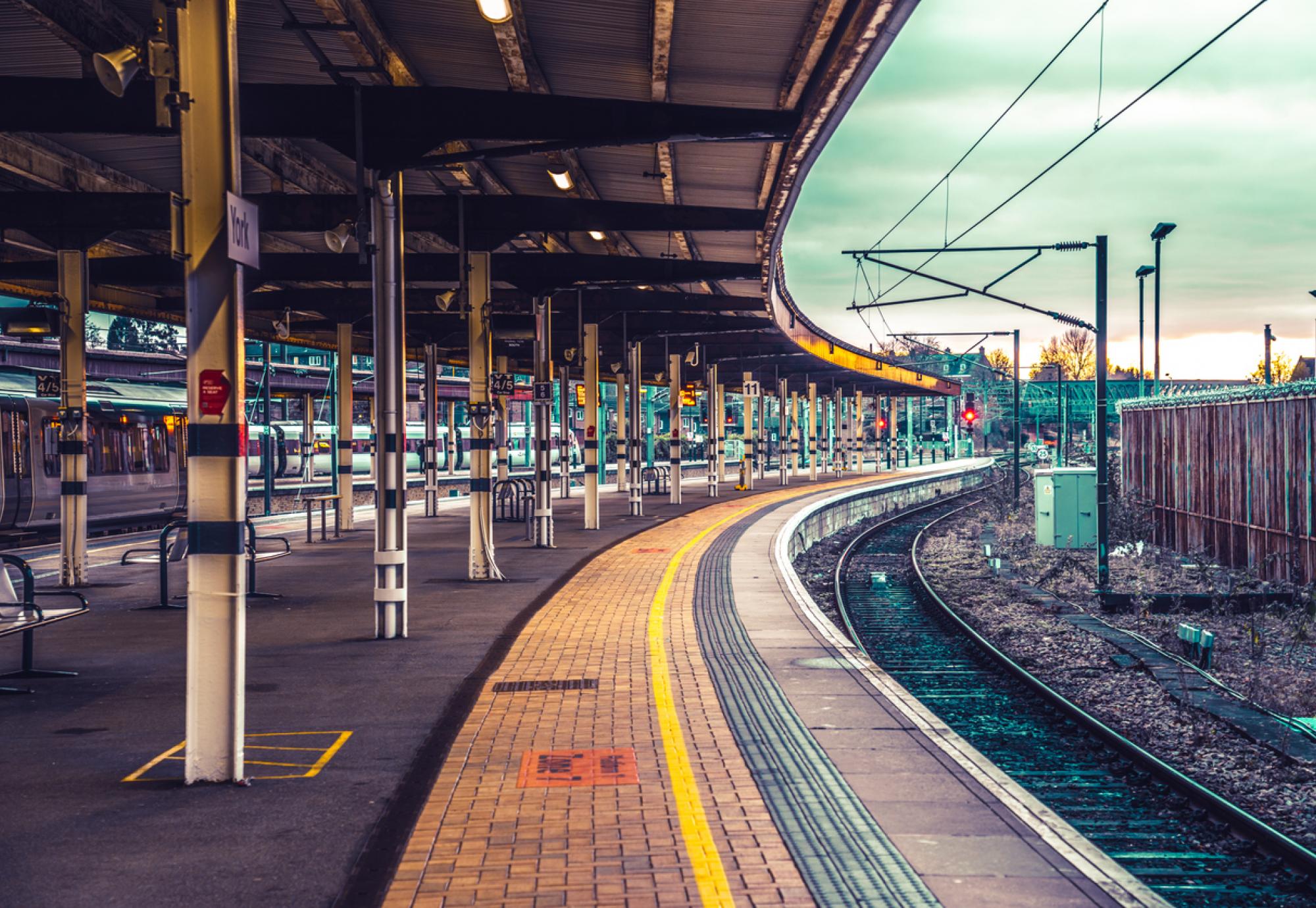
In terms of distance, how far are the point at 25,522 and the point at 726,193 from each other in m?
17.0

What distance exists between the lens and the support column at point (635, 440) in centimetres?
3191

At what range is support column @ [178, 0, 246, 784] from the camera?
6578mm

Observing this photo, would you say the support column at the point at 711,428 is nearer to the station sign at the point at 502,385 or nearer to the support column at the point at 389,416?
the station sign at the point at 502,385

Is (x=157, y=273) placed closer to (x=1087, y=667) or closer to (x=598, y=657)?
(x=598, y=657)

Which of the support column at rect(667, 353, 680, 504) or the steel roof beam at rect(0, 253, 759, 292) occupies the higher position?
the steel roof beam at rect(0, 253, 759, 292)

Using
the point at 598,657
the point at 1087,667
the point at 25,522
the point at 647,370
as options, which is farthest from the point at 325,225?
the point at 647,370

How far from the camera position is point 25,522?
2459 centimetres

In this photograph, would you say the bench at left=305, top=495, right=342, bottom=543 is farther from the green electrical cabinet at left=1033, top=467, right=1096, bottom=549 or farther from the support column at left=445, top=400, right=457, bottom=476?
the support column at left=445, top=400, right=457, bottom=476

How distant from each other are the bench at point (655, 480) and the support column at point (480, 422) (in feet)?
89.2

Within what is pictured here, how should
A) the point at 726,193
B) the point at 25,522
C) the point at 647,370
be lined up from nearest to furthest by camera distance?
the point at 726,193
the point at 25,522
the point at 647,370

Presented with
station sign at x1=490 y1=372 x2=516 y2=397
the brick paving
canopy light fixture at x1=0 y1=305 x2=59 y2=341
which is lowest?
the brick paving

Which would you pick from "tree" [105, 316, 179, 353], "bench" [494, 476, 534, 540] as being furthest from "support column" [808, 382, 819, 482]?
"tree" [105, 316, 179, 353]

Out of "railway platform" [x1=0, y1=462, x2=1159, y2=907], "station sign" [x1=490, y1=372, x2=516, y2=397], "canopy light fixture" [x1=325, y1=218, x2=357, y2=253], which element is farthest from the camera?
"station sign" [x1=490, y1=372, x2=516, y2=397]

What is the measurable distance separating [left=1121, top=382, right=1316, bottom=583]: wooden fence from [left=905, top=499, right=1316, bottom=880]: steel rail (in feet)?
16.8
